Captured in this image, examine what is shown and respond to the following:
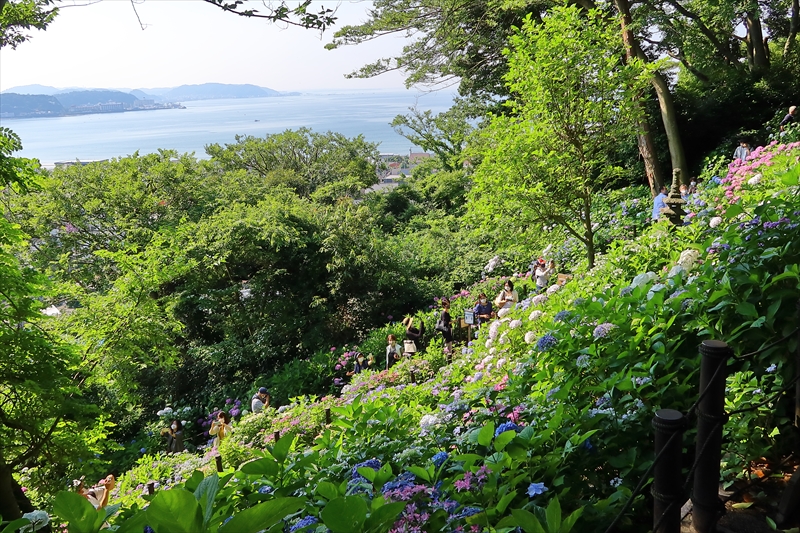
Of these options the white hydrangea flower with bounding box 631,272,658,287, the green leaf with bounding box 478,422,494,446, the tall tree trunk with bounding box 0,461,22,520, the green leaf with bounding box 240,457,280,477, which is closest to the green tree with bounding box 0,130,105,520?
the tall tree trunk with bounding box 0,461,22,520

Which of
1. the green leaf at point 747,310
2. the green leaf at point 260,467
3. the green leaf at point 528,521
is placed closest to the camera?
the green leaf at point 528,521

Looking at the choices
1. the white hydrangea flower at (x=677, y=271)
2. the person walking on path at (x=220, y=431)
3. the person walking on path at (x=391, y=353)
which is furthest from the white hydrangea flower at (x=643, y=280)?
the person walking on path at (x=391, y=353)

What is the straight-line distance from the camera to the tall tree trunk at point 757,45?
49.1ft

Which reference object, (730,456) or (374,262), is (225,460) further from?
(374,262)

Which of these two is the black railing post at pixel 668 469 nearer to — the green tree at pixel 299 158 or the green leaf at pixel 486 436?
the green leaf at pixel 486 436

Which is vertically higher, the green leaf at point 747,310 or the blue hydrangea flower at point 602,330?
the green leaf at point 747,310

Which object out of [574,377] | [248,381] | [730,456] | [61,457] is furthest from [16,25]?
Answer: [248,381]

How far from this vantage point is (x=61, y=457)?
5141mm

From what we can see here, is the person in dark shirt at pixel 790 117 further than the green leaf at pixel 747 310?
Yes

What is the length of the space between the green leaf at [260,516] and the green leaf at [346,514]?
145 millimetres

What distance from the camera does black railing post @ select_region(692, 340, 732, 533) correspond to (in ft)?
5.12

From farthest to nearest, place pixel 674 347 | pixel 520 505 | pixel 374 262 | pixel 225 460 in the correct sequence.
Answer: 1. pixel 374 262
2. pixel 225 460
3. pixel 674 347
4. pixel 520 505

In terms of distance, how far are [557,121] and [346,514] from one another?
734 centimetres

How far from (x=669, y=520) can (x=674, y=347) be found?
1.24 meters
